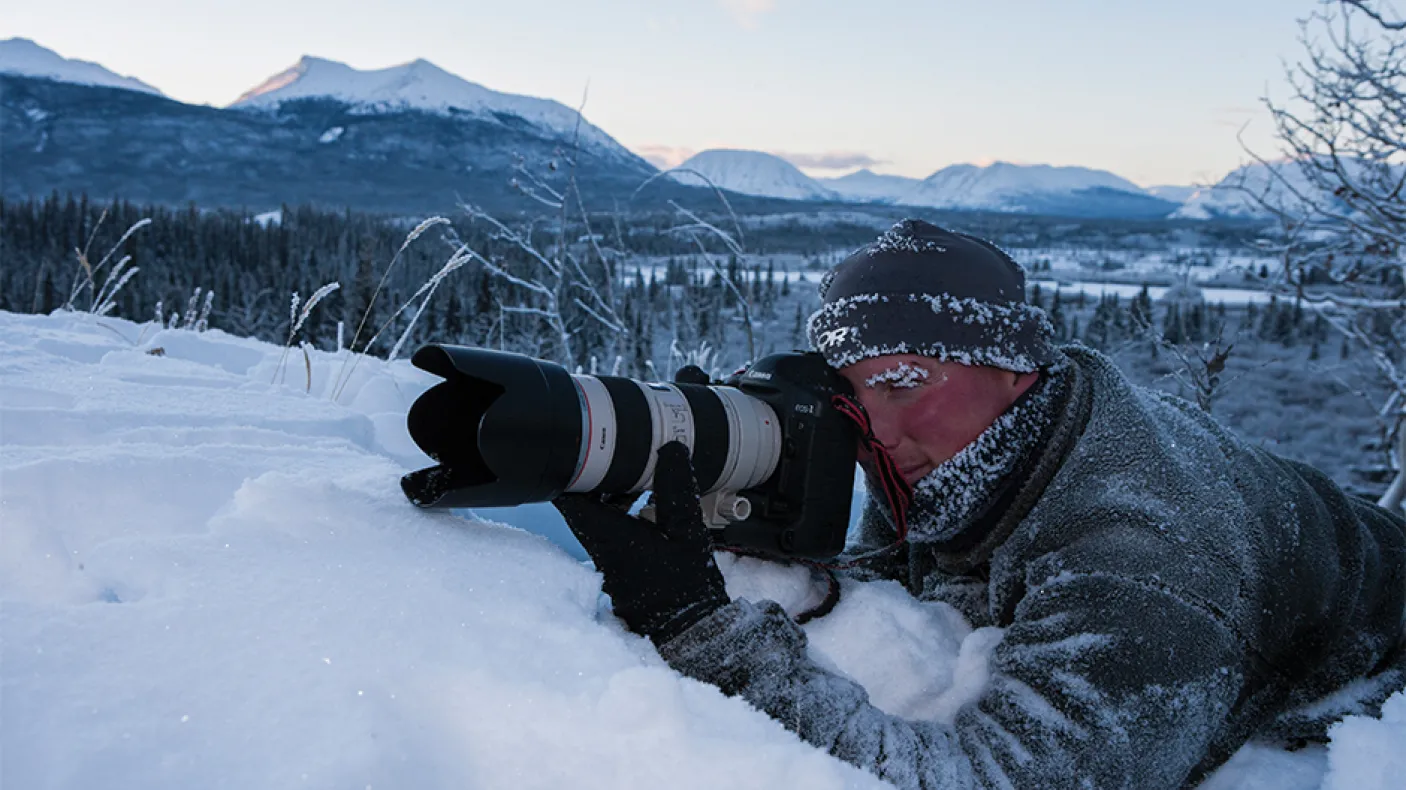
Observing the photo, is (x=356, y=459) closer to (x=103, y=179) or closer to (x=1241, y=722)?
(x=1241, y=722)

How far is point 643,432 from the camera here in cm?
144

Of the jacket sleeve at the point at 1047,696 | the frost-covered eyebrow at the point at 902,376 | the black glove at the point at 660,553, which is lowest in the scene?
the jacket sleeve at the point at 1047,696

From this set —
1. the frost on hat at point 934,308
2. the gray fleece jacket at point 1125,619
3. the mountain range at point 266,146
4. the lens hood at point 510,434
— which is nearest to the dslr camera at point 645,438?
the lens hood at point 510,434

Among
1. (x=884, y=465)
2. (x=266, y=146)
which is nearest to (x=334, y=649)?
(x=884, y=465)

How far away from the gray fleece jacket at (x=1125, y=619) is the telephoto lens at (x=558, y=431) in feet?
0.99

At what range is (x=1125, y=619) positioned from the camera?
1.28 meters

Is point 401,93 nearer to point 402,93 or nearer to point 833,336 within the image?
point 402,93

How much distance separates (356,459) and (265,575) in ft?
1.90

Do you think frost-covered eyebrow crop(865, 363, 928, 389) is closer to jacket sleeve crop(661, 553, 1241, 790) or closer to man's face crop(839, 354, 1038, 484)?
man's face crop(839, 354, 1038, 484)

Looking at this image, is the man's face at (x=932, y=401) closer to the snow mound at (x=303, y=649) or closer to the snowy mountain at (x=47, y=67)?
the snow mound at (x=303, y=649)

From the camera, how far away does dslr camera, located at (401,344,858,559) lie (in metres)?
1.31

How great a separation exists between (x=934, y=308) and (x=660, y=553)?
70 centimetres

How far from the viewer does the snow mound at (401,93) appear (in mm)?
172875

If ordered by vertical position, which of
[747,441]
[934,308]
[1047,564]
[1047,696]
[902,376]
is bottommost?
[1047,696]
